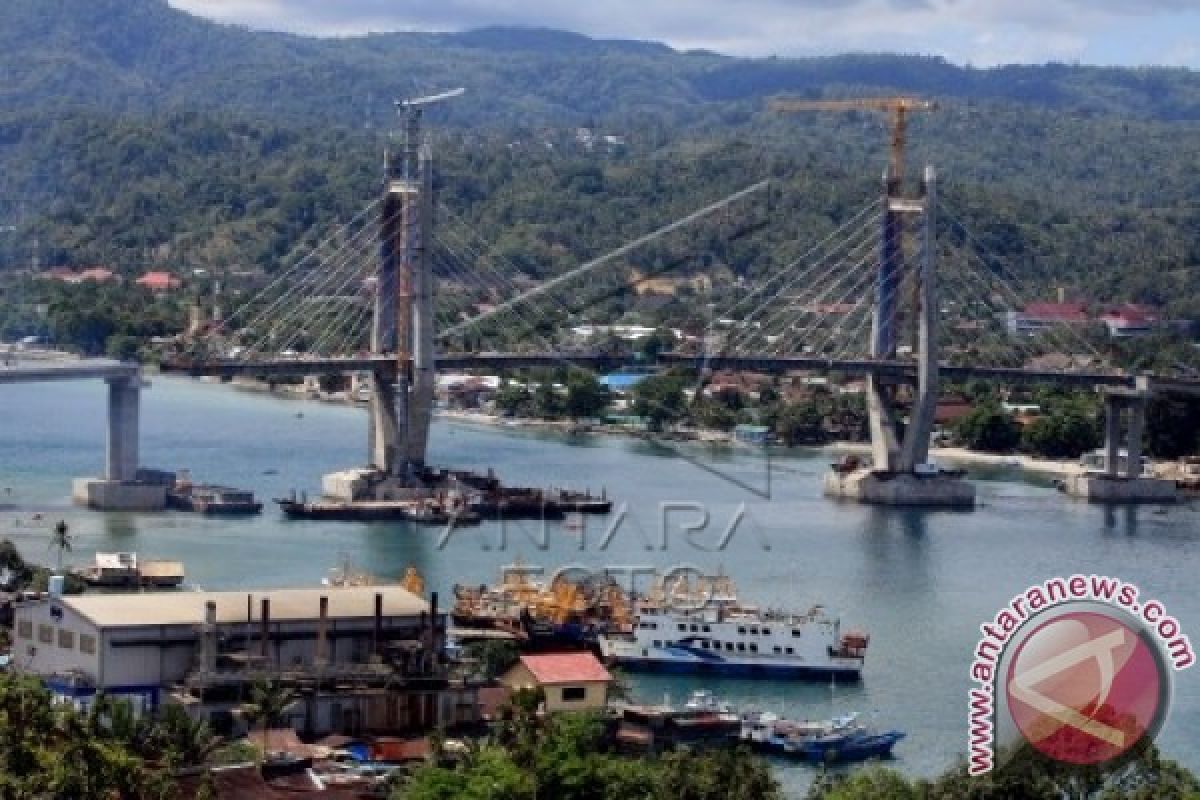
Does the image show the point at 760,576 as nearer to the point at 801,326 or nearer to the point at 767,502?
the point at 767,502

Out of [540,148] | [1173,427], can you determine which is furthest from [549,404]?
[540,148]

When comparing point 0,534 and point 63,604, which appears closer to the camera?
point 63,604

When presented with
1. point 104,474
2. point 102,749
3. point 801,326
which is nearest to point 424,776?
point 102,749

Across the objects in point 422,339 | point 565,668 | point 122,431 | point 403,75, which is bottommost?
point 565,668

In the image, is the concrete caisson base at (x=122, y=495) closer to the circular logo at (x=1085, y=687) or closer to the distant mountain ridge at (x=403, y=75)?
the circular logo at (x=1085, y=687)

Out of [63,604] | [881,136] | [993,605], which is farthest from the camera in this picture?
[881,136]

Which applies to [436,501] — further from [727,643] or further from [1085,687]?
[1085,687]
